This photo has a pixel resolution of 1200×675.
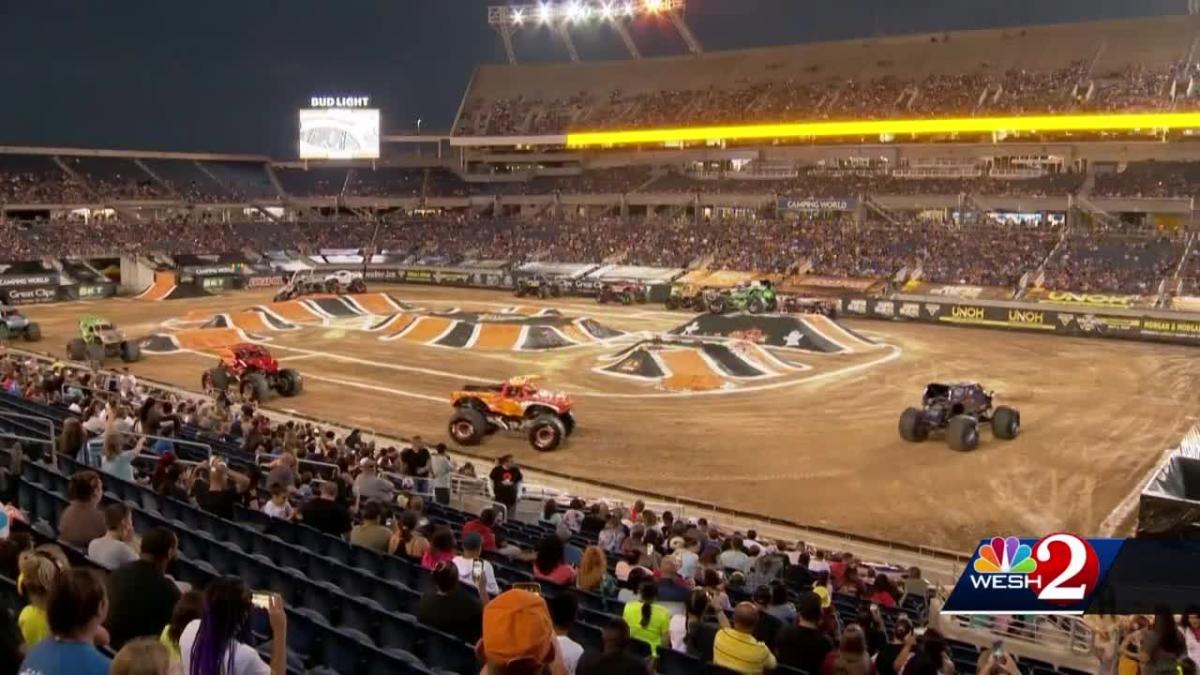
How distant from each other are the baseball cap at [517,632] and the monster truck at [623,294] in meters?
56.4

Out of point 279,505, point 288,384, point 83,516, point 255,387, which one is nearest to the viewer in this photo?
point 83,516

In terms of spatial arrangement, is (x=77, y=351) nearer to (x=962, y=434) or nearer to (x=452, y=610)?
(x=962, y=434)

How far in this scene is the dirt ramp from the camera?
4088 centimetres

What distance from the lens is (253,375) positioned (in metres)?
30.3

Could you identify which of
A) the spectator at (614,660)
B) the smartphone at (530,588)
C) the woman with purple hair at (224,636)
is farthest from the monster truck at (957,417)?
the woman with purple hair at (224,636)

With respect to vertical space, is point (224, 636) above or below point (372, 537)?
above

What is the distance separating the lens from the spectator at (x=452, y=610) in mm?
6680

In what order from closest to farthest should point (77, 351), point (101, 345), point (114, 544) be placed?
point (114, 544) < point (101, 345) < point (77, 351)

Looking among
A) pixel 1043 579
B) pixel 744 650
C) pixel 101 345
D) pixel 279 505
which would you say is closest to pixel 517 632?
pixel 744 650

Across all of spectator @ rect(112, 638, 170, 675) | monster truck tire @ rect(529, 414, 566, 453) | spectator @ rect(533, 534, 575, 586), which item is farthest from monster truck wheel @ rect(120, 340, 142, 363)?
spectator @ rect(112, 638, 170, 675)

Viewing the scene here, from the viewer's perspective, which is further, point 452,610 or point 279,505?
point 279,505

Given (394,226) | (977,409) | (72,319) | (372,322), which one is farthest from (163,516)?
(394,226)

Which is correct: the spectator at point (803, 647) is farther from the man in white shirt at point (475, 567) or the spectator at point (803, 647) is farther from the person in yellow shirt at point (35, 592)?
the person in yellow shirt at point (35, 592)

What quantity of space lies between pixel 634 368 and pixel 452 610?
29.1 m
